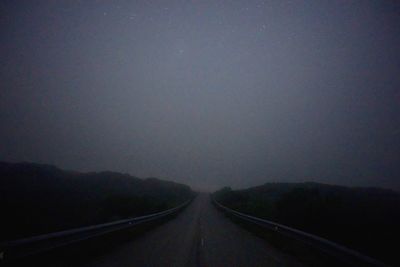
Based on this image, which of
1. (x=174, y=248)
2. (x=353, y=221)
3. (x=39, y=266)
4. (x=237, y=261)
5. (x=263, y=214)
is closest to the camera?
(x=39, y=266)

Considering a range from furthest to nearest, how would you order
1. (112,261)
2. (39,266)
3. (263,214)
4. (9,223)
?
(263,214) → (9,223) → (112,261) → (39,266)

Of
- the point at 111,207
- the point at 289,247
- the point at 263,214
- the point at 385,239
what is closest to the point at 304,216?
the point at 289,247

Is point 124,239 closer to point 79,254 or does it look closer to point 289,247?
point 79,254

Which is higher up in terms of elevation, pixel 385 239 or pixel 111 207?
pixel 111 207

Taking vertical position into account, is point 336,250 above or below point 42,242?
below

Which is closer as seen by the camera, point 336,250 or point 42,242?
point 42,242

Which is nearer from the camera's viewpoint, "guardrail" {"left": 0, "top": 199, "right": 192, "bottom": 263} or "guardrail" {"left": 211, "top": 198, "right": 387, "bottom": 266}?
"guardrail" {"left": 0, "top": 199, "right": 192, "bottom": 263}

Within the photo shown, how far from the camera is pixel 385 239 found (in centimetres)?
965

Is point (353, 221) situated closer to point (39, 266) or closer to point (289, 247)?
point (289, 247)

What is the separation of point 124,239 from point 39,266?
21.5 ft

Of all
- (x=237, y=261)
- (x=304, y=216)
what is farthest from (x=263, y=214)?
(x=237, y=261)

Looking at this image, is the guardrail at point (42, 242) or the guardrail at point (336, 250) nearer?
the guardrail at point (42, 242)

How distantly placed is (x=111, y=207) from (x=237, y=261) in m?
15.8

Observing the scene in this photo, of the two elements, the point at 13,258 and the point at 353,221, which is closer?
the point at 13,258
